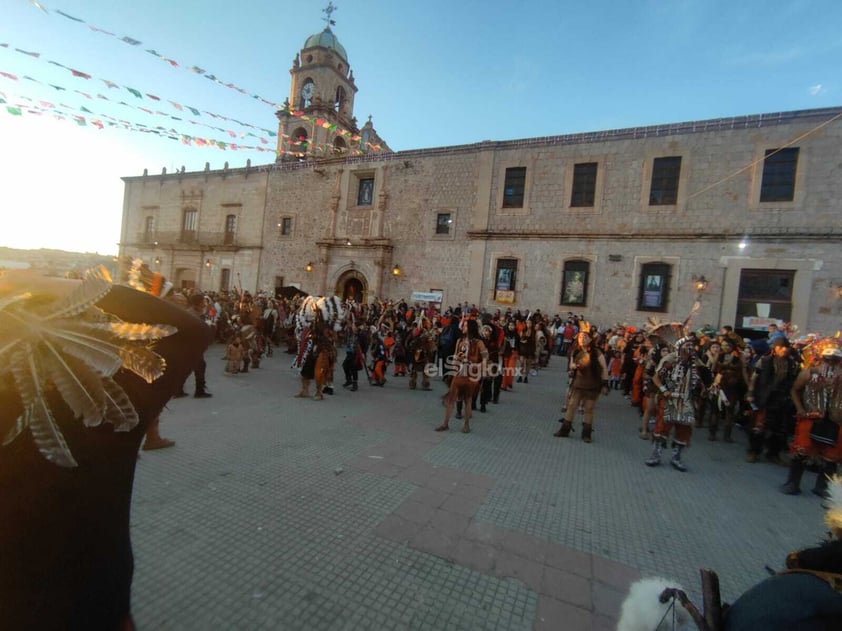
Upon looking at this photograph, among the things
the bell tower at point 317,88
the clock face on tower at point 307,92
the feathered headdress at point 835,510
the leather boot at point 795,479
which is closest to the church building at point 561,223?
the bell tower at point 317,88

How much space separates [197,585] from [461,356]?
4839mm

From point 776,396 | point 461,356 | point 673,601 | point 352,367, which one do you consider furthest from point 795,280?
point 673,601

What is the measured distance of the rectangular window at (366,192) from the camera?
22.6m

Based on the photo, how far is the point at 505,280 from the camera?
62.4ft

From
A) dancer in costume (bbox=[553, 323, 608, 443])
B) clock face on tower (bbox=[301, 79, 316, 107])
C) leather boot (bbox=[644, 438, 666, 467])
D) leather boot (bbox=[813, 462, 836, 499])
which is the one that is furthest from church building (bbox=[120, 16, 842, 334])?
leather boot (bbox=[813, 462, 836, 499])

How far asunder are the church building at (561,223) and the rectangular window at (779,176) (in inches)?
1.9

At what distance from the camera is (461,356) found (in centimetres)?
684

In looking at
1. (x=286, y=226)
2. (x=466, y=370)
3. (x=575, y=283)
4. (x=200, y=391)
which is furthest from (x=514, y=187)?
(x=200, y=391)

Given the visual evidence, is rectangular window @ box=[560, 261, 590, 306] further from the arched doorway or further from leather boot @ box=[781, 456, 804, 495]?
leather boot @ box=[781, 456, 804, 495]

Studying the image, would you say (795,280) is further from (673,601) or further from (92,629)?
(92,629)

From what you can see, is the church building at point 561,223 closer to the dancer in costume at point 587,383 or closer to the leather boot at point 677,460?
the dancer in costume at point 587,383

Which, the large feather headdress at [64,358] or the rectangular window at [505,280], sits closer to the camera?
the large feather headdress at [64,358]

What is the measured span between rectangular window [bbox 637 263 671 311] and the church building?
0.05 m

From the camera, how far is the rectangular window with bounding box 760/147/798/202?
48.0ft
